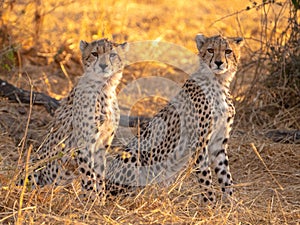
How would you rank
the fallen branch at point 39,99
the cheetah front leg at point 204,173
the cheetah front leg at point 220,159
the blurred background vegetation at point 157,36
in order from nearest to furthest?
the cheetah front leg at point 204,173 → the cheetah front leg at point 220,159 → the fallen branch at point 39,99 → the blurred background vegetation at point 157,36

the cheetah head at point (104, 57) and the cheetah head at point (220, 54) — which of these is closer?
the cheetah head at point (104, 57)

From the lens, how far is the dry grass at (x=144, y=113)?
345 cm

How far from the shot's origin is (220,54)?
4.26m

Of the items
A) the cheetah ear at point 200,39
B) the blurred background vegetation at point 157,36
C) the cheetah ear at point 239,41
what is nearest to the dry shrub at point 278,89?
the blurred background vegetation at point 157,36

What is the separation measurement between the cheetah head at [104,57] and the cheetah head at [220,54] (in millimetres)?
531

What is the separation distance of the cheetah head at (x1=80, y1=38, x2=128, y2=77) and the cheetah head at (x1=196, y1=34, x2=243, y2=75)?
531 mm

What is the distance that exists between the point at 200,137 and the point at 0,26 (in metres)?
3.32

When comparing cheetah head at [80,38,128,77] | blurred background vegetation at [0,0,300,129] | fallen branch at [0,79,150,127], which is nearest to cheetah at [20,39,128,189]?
cheetah head at [80,38,128,77]

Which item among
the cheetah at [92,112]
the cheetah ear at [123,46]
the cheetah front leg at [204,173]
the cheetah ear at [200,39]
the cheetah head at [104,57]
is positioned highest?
the cheetah ear at [200,39]

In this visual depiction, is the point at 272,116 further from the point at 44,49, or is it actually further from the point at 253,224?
the point at 44,49

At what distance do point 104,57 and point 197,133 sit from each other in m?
0.74

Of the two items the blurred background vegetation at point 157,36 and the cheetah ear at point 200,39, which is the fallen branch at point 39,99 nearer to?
the blurred background vegetation at point 157,36

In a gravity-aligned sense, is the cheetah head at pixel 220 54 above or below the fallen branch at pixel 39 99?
above

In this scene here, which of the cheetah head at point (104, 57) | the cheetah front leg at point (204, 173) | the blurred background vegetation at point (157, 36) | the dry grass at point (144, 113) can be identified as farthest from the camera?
the blurred background vegetation at point (157, 36)
